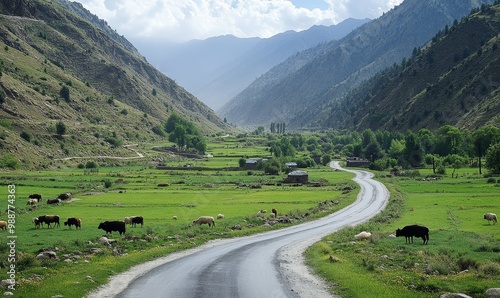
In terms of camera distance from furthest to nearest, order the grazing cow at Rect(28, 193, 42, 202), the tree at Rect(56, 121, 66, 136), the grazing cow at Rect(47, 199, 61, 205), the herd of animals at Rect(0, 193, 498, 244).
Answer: the tree at Rect(56, 121, 66, 136)
the grazing cow at Rect(28, 193, 42, 202)
the grazing cow at Rect(47, 199, 61, 205)
the herd of animals at Rect(0, 193, 498, 244)

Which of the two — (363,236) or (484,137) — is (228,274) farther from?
(484,137)

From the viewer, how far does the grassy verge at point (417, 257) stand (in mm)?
28297

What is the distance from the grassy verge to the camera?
92.8ft

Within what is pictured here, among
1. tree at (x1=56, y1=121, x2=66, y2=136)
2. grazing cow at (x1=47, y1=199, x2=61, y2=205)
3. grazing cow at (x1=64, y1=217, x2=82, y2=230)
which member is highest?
tree at (x1=56, y1=121, x2=66, y2=136)

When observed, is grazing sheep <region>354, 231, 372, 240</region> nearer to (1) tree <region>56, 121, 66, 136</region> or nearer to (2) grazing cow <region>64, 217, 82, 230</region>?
(2) grazing cow <region>64, 217, 82, 230</region>

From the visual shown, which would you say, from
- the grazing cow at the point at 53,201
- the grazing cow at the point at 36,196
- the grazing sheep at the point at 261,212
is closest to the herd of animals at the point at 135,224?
the grazing sheep at the point at 261,212

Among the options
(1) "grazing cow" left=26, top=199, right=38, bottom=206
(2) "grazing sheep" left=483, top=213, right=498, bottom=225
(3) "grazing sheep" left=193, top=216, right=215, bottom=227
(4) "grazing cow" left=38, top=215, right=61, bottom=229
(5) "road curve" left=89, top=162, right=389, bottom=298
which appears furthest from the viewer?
(1) "grazing cow" left=26, top=199, right=38, bottom=206

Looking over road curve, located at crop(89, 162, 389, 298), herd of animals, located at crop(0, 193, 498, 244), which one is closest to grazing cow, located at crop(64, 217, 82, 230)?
herd of animals, located at crop(0, 193, 498, 244)

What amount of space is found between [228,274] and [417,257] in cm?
1492

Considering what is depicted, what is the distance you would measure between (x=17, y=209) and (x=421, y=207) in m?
62.4

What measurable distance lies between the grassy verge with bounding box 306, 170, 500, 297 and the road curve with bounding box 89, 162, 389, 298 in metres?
2.74

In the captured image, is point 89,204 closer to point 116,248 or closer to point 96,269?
point 116,248

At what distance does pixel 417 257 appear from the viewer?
122 ft

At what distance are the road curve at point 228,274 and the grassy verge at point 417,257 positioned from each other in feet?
8.98
